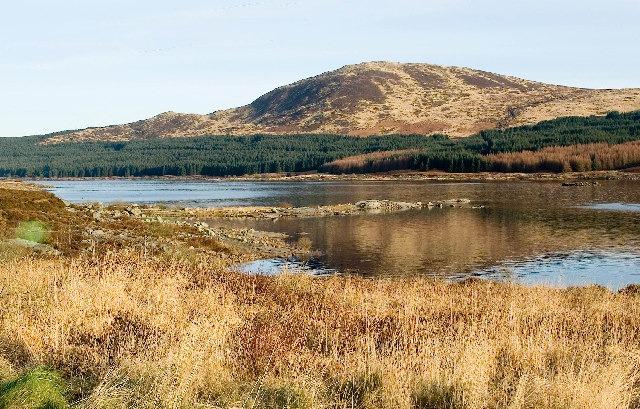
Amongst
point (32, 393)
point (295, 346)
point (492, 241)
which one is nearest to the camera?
point (32, 393)

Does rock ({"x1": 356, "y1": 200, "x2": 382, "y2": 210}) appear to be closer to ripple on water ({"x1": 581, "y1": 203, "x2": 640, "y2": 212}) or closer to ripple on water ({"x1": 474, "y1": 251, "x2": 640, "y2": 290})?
ripple on water ({"x1": 581, "y1": 203, "x2": 640, "y2": 212})

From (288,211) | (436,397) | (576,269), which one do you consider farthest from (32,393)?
(288,211)

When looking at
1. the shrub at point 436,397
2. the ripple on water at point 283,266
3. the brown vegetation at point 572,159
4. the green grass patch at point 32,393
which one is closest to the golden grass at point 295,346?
the shrub at point 436,397

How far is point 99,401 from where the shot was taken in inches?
301

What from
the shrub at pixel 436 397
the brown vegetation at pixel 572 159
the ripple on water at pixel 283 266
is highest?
the brown vegetation at pixel 572 159

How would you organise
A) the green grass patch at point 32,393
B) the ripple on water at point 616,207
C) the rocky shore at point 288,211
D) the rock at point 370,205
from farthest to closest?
1. the rock at point 370,205
2. the rocky shore at point 288,211
3. the ripple on water at point 616,207
4. the green grass patch at point 32,393

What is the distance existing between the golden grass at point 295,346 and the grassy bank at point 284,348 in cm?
3

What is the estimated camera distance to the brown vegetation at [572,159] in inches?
6875

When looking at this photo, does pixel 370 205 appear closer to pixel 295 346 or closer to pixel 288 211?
pixel 288 211

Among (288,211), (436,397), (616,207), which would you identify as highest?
(436,397)

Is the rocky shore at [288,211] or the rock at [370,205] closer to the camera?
the rocky shore at [288,211]

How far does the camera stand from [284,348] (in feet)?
34.9

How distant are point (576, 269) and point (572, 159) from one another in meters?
155

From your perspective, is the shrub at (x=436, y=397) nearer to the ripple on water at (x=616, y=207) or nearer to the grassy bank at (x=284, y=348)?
the grassy bank at (x=284, y=348)
